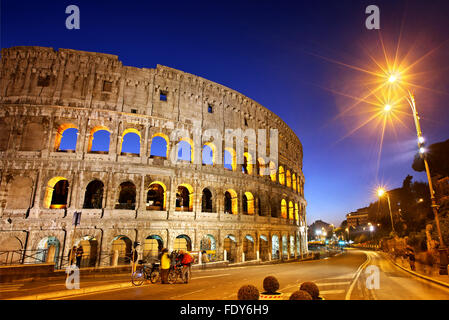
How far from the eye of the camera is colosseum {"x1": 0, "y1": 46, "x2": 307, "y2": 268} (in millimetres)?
20141

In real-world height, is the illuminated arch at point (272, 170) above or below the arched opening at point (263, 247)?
above

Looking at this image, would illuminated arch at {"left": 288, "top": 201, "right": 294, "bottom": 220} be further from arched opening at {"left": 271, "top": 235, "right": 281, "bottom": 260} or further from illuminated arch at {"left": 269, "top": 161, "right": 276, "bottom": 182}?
illuminated arch at {"left": 269, "top": 161, "right": 276, "bottom": 182}

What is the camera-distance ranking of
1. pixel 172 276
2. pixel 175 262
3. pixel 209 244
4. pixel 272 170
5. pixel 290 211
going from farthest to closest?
pixel 290 211 < pixel 272 170 < pixel 209 244 < pixel 175 262 < pixel 172 276

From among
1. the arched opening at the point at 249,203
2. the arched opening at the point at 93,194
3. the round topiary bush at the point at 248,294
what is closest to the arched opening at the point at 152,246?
the arched opening at the point at 93,194

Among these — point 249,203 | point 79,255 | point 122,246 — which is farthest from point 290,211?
point 79,255

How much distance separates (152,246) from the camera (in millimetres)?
22891

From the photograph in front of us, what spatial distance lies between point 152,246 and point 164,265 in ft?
40.7

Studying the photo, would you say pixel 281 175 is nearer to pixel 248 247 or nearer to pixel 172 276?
pixel 248 247

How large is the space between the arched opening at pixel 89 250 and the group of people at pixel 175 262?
11916 millimetres

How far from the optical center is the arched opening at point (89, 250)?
20.7m

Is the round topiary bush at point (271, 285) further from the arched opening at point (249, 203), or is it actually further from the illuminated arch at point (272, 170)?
the illuminated arch at point (272, 170)

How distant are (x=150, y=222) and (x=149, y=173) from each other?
15.1 feet
